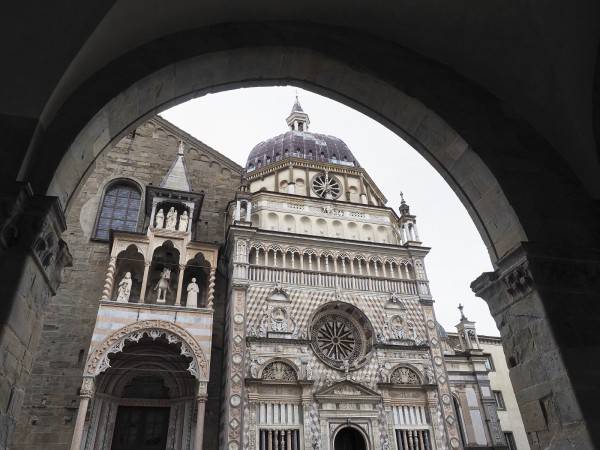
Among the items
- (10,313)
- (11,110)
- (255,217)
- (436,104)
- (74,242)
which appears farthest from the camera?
(255,217)

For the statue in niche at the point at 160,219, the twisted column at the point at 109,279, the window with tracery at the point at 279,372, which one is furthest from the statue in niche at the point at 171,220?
the window with tracery at the point at 279,372

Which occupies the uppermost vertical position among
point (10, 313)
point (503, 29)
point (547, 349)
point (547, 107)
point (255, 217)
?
point (255, 217)

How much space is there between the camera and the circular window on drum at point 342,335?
636 inches

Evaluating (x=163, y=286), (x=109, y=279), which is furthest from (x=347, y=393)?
(x=109, y=279)

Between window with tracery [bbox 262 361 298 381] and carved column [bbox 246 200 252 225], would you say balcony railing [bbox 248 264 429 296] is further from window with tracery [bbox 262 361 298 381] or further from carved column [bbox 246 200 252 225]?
window with tracery [bbox 262 361 298 381]

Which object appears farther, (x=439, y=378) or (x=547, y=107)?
(x=439, y=378)

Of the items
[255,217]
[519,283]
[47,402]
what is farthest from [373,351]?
[519,283]

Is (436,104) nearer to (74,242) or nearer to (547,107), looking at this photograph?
(547,107)

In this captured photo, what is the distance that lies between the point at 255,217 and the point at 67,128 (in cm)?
1559

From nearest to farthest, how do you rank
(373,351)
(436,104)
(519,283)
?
(519,283)
(436,104)
(373,351)

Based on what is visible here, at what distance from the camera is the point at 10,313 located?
113 inches

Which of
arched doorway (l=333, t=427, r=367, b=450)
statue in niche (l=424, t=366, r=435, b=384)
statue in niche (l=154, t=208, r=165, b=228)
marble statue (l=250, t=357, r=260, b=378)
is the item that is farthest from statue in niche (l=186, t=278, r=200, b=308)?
statue in niche (l=424, t=366, r=435, b=384)

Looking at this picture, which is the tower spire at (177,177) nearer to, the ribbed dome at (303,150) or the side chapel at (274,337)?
the side chapel at (274,337)

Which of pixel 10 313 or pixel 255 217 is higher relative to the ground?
pixel 255 217
